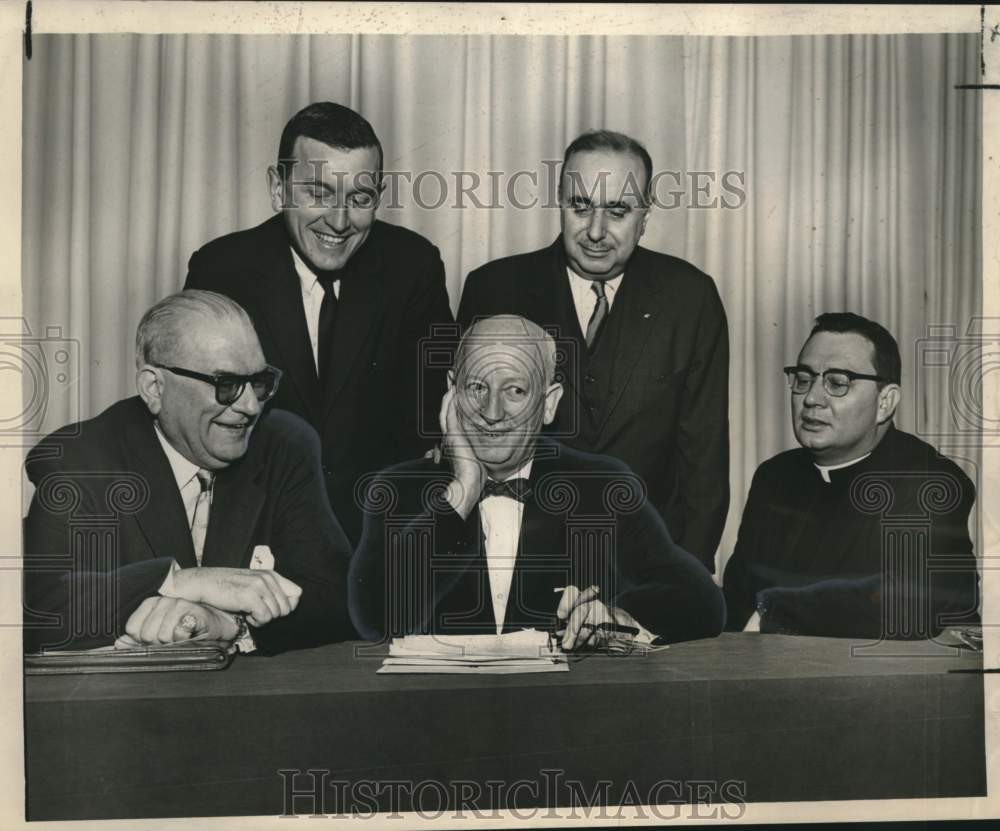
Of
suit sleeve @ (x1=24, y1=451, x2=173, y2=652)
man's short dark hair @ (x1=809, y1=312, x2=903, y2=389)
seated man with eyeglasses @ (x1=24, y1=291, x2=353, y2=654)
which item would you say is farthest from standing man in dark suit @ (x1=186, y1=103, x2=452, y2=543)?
man's short dark hair @ (x1=809, y1=312, x2=903, y2=389)

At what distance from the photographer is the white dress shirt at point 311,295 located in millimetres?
5312

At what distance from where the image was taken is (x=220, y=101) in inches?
207

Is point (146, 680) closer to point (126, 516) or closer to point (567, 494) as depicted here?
point (126, 516)

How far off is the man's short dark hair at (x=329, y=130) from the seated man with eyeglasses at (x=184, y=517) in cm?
66

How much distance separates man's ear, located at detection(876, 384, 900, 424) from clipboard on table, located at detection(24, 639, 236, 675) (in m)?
2.68

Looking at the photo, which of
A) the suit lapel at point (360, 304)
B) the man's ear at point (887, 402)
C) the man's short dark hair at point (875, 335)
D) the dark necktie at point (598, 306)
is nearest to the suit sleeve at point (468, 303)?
the suit lapel at point (360, 304)

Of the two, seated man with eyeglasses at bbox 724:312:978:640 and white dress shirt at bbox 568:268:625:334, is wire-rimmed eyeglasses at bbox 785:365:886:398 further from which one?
white dress shirt at bbox 568:268:625:334

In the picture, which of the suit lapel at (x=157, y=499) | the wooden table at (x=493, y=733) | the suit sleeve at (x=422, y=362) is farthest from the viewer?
the suit sleeve at (x=422, y=362)

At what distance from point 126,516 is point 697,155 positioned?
2.61m

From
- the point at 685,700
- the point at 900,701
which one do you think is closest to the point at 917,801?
the point at 900,701

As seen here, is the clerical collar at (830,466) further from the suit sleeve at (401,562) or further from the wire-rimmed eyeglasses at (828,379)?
the suit sleeve at (401,562)

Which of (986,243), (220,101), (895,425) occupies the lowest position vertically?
(895,425)

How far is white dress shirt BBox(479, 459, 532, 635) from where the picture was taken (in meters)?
5.28

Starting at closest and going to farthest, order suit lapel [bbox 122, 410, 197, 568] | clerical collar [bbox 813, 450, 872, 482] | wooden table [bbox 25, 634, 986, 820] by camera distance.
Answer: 1. wooden table [bbox 25, 634, 986, 820]
2. suit lapel [bbox 122, 410, 197, 568]
3. clerical collar [bbox 813, 450, 872, 482]
